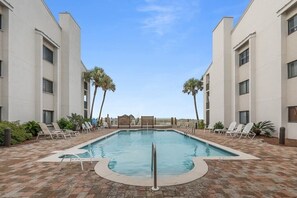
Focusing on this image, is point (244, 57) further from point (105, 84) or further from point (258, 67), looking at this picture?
point (105, 84)

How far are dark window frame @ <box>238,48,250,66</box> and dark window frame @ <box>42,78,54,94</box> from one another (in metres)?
18.2

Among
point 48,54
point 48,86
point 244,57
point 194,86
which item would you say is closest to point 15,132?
point 48,86

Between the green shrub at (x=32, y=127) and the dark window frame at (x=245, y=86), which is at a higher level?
the dark window frame at (x=245, y=86)

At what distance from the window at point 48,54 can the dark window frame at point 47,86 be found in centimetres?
198

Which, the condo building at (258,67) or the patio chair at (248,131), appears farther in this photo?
the patio chair at (248,131)

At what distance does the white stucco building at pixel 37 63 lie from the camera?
1492 centimetres

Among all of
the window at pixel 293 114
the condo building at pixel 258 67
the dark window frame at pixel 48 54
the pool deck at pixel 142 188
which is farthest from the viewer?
the dark window frame at pixel 48 54

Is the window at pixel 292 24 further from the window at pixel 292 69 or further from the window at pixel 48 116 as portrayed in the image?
the window at pixel 48 116

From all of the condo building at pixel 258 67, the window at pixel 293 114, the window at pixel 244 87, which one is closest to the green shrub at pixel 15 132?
the condo building at pixel 258 67

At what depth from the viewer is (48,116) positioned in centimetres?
2180

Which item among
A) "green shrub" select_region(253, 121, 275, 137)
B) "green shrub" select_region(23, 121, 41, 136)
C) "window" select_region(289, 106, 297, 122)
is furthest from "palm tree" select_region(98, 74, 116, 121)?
"window" select_region(289, 106, 297, 122)

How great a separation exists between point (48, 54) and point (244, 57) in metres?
18.2

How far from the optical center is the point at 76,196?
4.57 m

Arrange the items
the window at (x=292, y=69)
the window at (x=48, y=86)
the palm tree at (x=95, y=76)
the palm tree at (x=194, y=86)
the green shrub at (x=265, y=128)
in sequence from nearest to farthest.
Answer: the window at (x=292, y=69) → the green shrub at (x=265, y=128) → the window at (x=48, y=86) → the palm tree at (x=95, y=76) → the palm tree at (x=194, y=86)
